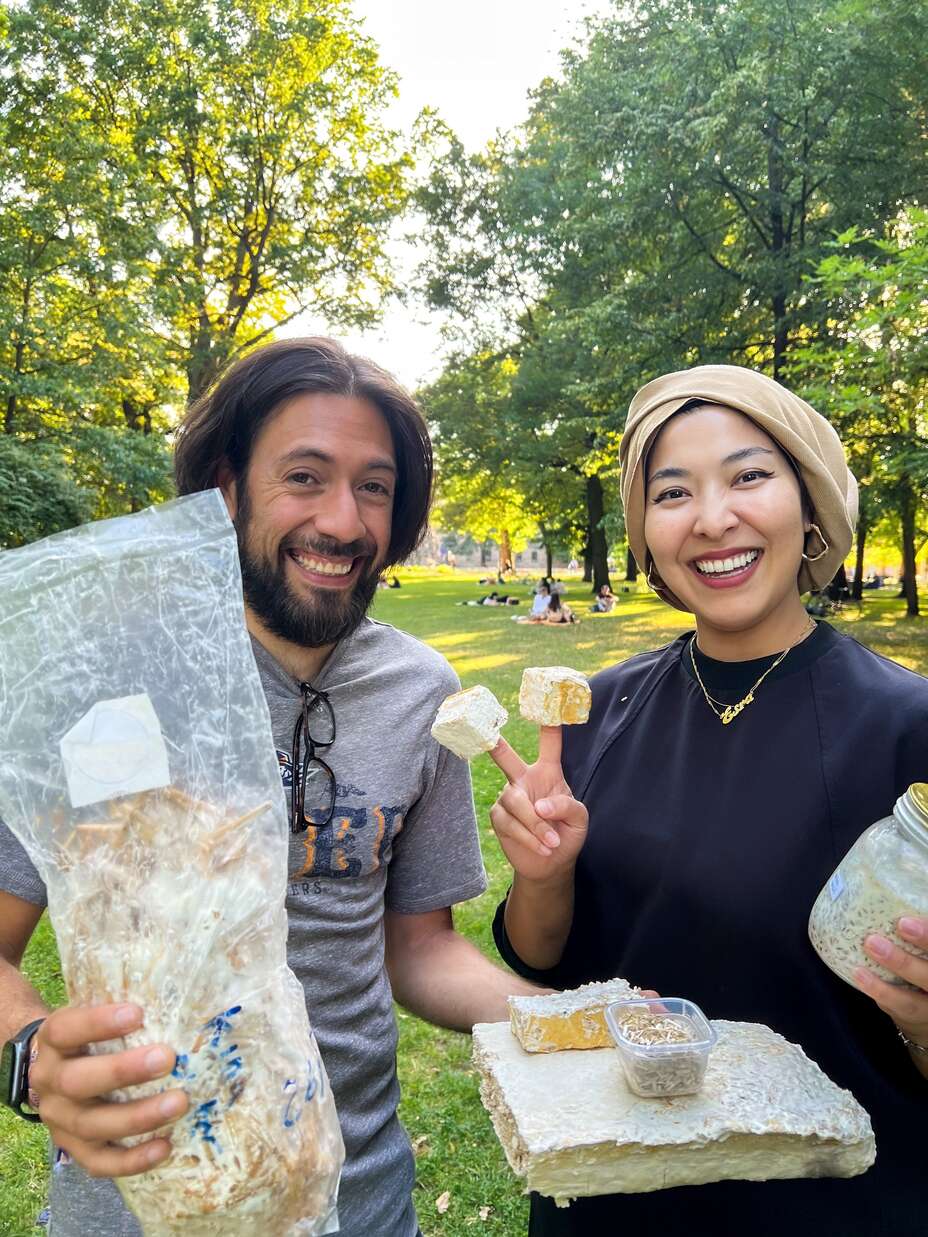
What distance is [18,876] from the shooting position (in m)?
1.49

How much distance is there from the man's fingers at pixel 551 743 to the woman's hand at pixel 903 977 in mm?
624

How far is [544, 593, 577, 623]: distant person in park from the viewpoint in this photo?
20484 millimetres

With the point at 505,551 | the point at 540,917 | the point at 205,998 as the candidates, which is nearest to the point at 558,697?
the point at 540,917

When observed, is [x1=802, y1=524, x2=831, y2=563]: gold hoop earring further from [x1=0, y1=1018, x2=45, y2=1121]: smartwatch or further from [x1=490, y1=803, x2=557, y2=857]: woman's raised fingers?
[x1=0, y1=1018, x2=45, y2=1121]: smartwatch

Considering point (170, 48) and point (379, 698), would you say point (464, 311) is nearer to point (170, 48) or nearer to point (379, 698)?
point (170, 48)

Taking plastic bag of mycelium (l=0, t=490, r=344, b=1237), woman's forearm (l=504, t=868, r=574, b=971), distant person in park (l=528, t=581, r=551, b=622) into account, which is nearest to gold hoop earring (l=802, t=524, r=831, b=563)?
woman's forearm (l=504, t=868, r=574, b=971)

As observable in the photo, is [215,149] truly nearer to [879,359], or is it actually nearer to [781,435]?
[879,359]

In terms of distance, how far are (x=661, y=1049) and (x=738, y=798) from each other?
1.85 feet

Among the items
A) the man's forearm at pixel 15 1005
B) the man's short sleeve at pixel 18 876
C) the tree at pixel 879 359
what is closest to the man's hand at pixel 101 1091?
the man's forearm at pixel 15 1005

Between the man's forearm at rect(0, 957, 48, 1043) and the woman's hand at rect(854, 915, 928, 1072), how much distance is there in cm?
139

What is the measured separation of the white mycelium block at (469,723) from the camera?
4.85 feet

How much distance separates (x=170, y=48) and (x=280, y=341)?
65.3 feet

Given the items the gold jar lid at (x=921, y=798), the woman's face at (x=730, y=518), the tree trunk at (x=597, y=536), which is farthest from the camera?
the tree trunk at (x=597, y=536)

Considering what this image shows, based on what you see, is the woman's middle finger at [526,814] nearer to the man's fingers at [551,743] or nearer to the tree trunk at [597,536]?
the man's fingers at [551,743]
